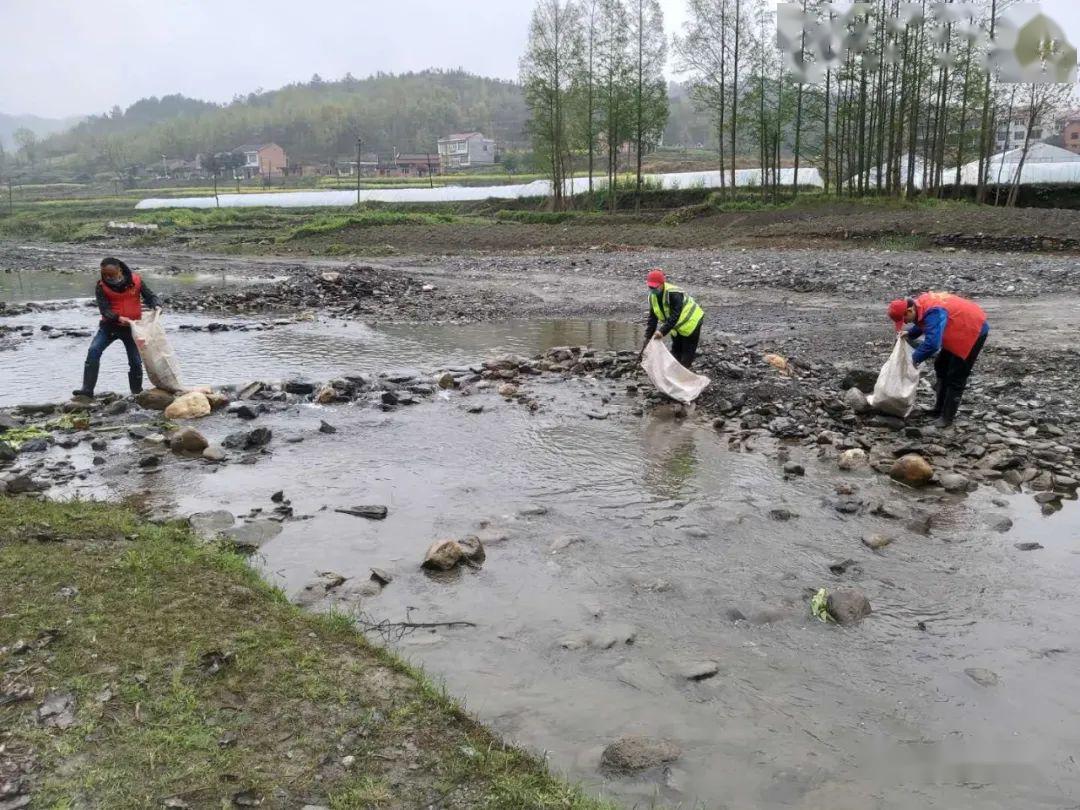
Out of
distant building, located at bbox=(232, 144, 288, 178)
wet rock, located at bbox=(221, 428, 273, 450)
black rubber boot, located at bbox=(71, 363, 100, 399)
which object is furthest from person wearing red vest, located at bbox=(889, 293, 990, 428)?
distant building, located at bbox=(232, 144, 288, 178)

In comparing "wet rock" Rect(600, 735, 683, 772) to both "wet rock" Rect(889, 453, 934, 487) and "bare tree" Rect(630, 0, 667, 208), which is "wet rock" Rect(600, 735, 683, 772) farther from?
"bare tree" Rect(630, 0, 667, 208)

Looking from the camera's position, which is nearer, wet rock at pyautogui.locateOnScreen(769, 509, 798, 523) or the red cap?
wet rock at pyautogui.locateOnScreen(769, 509, 798, 523)

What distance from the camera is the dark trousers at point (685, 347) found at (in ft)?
34.3

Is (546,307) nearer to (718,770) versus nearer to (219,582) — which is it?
(219,582)

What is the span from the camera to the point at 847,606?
5145 mm

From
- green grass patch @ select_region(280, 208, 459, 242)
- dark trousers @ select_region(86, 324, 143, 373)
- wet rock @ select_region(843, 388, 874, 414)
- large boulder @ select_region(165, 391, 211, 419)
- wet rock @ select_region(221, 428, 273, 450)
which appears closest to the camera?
wet rock @ select_region(221, 428, 273, 450)

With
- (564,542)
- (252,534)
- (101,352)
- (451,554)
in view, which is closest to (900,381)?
(564,542)

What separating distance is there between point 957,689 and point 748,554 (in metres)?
1.89

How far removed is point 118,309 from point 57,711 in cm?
767

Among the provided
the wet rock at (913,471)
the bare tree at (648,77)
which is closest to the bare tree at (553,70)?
the bare tree at (648,77)

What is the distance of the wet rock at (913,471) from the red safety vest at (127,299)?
354 inches

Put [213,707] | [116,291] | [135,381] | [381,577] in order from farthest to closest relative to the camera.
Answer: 1. [135,381]
2. [116,291]
3. [381,577]
4. [213,707]

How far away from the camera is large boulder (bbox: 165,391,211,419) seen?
9742 millimetres

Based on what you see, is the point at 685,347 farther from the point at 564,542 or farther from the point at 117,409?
the point at 117,409
